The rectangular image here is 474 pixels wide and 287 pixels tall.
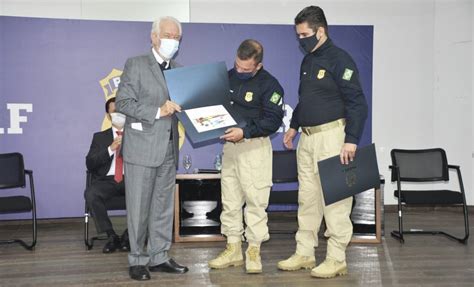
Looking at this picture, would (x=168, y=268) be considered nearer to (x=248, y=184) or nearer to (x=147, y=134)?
(x=248, y=184)

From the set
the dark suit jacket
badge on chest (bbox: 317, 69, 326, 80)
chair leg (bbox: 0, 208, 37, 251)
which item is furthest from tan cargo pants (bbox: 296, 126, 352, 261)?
chair leg (bbox: 0, 208, 37, 251)

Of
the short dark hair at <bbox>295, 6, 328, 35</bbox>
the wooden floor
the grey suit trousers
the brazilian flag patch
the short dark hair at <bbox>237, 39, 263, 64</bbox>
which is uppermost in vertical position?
the short dark hair at <bbox>295, 6, 328, 35</bbox>

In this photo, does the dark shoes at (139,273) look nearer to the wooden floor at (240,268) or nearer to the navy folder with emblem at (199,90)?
the wooden floor at (240,268)

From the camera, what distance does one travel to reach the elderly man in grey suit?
354 cm

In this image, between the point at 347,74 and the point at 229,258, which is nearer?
the point at 347,74

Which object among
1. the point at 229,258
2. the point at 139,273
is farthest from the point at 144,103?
the point at 229,258

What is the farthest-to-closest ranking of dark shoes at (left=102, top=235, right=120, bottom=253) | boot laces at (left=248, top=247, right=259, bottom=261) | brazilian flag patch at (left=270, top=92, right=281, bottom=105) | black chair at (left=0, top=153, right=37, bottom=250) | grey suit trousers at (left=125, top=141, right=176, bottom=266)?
black chair at (left=0, top=153, right=37, bottom=250) < dark shoes at (left=102, top=235, right=120, bottom=253) < boot laces at (left=248, top=247, right=259, bottom=261) < brazilian flag patch at (left=270, top=92, right=281, bottom=105) < grey suit trousers at (left=125, top=141, right=176, bottom=266)

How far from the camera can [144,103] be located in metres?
3.59

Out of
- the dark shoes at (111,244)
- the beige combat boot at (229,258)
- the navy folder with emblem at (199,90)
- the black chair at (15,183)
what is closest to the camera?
the navy folder with emblem at (199,90)

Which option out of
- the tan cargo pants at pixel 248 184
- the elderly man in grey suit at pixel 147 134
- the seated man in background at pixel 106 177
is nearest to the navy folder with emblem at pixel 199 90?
the elderly man in grey suit at pixel 147 134

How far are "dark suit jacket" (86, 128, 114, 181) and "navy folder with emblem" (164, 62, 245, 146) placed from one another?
5.02 feet

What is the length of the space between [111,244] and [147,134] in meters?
1.53

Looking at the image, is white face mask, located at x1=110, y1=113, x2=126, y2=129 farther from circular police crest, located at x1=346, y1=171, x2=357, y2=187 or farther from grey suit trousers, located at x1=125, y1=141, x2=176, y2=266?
circular police crest, located at x1=346, y1=171, x2=357, y2=187

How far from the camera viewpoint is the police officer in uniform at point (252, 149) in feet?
12.2
